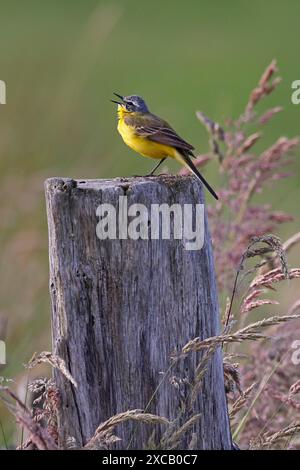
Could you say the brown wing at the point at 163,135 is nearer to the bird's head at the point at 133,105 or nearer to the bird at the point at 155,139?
the bird at the point at 155,139

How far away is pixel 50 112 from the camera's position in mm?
10219

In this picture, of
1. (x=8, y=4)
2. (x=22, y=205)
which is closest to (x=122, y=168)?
(x=22, y=205)

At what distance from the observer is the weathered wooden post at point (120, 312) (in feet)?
13.1

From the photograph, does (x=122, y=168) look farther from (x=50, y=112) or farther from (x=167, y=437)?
(x=167, y=437)

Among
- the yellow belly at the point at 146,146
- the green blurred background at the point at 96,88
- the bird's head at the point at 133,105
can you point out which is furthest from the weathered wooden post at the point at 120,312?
the green blurred background at the point at 96,88

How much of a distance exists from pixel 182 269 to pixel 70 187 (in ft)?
1.56

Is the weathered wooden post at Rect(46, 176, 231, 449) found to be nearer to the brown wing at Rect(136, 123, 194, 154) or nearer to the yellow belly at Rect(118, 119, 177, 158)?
the brown wing at Rect(136, 123, 194, 154)

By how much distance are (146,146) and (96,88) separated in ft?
45.6

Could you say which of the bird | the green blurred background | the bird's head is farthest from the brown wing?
the green blurred background

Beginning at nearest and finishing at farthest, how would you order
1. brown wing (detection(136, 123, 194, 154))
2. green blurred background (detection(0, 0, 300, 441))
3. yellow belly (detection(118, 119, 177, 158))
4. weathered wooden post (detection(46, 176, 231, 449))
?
weathered wooden post (detection(46, 176, 231, 449)) → brown wing (detection(136, 123, 194, 154)) → yellow belly (detection(118, 119, 177, 158)) → green blurred background (detection(0, 0, 300, 441))

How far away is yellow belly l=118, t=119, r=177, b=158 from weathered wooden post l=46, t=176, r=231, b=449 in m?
1.41

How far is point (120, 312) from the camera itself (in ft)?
13.1

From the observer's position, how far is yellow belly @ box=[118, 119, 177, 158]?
5508mm

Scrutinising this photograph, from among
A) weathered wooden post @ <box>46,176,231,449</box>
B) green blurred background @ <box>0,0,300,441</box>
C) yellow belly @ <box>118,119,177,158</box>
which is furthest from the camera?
green blurred background @ <box>0,0,300,441</box>
